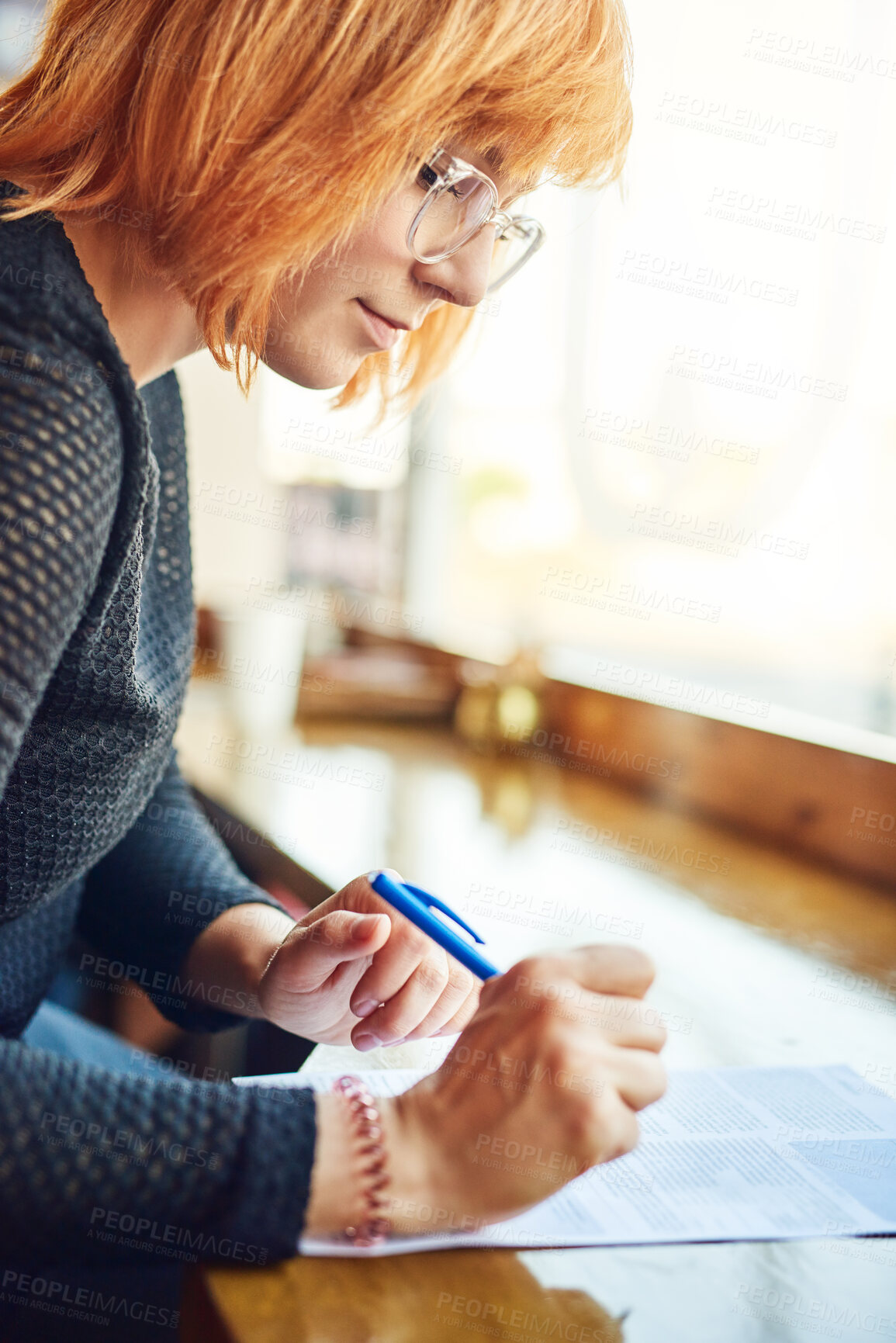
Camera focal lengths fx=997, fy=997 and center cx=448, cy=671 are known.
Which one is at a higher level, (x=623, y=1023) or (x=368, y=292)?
(x=368, y=292)

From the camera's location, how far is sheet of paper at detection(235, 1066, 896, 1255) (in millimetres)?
598

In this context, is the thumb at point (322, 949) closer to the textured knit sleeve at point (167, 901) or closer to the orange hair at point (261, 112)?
the textured knit sleeve at point (167, 901)

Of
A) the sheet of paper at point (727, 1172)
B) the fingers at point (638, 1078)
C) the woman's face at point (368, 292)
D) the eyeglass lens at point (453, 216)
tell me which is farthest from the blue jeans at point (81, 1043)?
the eyeglass lens at point (453, 216)

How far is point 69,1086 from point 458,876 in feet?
2.34

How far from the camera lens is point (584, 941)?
111 centimetres

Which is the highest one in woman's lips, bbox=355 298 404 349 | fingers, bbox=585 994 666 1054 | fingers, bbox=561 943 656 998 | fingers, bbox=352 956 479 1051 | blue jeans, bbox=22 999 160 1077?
woman's lips, bbox=355 298 404 349

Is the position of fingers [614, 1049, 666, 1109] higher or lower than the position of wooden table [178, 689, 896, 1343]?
higher

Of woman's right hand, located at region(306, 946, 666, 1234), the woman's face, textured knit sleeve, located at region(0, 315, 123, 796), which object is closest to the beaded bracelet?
woman's right hand, located at region(306, 946, 666, 1234)

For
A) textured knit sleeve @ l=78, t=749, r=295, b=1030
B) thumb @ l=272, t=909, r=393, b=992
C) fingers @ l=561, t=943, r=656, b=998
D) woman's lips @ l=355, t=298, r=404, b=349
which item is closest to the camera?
fingers @ l=561, t=943, r=656, b=998

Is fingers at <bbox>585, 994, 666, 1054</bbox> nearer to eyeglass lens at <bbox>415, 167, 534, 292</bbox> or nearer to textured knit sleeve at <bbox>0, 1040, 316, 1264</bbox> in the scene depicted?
textured knit sleeve at <bbox>0, 1040, 316, 1264</bbox>

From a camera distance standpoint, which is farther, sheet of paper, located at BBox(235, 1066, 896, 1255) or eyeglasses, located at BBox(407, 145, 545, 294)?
eyeglasses, located at BBox(407, 145, 545, 294)

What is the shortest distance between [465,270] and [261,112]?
221mm

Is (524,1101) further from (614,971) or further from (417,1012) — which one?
(417,1012)

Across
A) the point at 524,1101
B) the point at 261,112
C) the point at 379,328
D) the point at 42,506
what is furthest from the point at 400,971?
the point at 261,112
